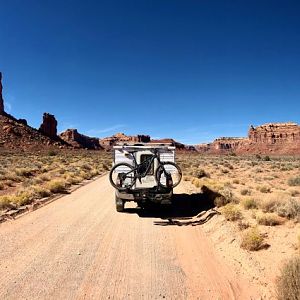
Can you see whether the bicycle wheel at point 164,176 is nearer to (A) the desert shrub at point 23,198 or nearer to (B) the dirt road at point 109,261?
(B) the dirt road at point 109,261

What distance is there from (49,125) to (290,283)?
135721 millimetres

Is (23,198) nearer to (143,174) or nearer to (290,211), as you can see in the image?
(143,174)

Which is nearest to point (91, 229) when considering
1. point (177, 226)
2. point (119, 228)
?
point (119, 228)

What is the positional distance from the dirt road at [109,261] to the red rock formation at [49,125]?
125m

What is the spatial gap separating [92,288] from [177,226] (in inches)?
218

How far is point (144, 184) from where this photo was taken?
43.5ft

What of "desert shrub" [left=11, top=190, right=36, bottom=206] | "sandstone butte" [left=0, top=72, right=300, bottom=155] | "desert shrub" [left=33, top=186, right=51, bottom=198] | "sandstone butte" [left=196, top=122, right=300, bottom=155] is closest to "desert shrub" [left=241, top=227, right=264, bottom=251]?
"desert shrub" [left=11, top=190, right=36, bottom=206]

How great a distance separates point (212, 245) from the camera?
9555 mm

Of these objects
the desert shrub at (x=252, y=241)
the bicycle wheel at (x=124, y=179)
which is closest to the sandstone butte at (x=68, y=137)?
the bicycle wheel at (x=124, y=179)

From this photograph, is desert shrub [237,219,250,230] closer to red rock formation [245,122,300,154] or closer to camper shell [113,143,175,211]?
camper shell [113,143,175,211]

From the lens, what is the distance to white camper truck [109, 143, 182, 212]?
13.0 m

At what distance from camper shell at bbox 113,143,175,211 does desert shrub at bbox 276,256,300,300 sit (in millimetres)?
7216

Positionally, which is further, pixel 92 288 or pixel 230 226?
pixel 230 226

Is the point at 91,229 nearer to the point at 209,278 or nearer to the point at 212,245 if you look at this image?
the point at 212,245
